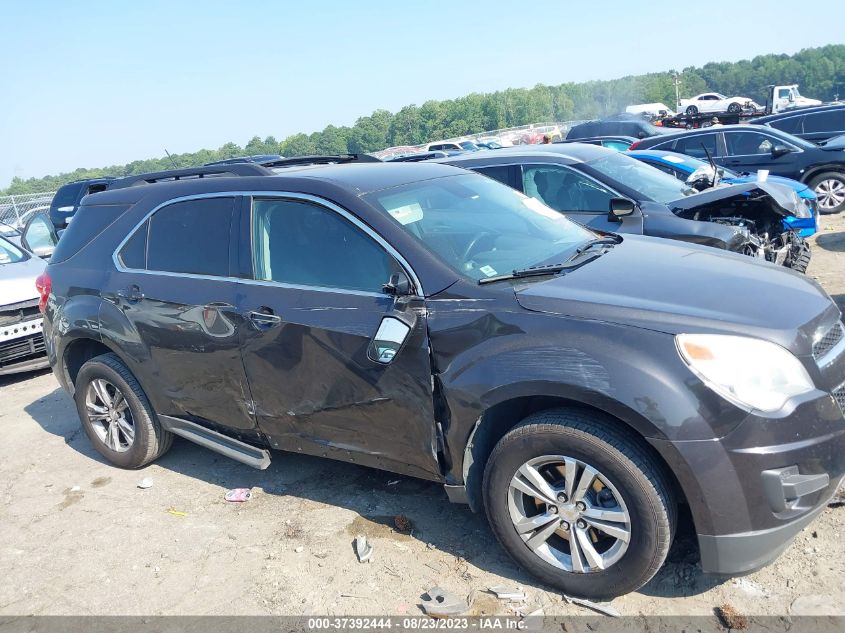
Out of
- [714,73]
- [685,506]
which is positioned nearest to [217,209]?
[685,506]

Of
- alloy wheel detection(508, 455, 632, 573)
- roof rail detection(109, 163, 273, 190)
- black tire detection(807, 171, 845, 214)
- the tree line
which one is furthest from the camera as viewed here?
the tree line

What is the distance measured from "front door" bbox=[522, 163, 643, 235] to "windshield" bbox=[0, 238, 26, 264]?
19.4 feet

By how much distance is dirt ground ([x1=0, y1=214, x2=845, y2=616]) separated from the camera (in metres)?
3.12

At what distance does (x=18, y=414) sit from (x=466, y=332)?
16.7 feet

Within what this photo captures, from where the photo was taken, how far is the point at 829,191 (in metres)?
12.4

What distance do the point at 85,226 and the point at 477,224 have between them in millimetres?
2805

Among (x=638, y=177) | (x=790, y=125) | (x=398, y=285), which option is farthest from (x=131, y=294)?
(x=790, y=125)

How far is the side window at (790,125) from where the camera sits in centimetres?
1535

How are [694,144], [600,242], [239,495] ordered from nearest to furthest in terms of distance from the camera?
[600,242], [239,495], [694,144]

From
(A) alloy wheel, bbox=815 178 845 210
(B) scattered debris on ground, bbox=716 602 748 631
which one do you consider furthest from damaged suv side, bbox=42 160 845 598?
(A) alloy wheel, bbox=815 178 845 210

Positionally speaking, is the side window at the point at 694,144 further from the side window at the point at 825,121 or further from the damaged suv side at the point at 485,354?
the damaged suv side at the point at 485,354

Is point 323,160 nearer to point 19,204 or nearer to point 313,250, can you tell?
point 313,250

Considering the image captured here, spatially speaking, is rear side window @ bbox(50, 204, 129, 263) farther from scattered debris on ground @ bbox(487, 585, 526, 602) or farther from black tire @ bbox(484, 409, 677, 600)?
scattered debris on ground @ bbox(487, 585, 526, 602)

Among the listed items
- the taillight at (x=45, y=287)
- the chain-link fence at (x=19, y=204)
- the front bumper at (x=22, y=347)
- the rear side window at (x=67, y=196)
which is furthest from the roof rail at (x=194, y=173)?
the chain-link fence at (x=19, y=204)
